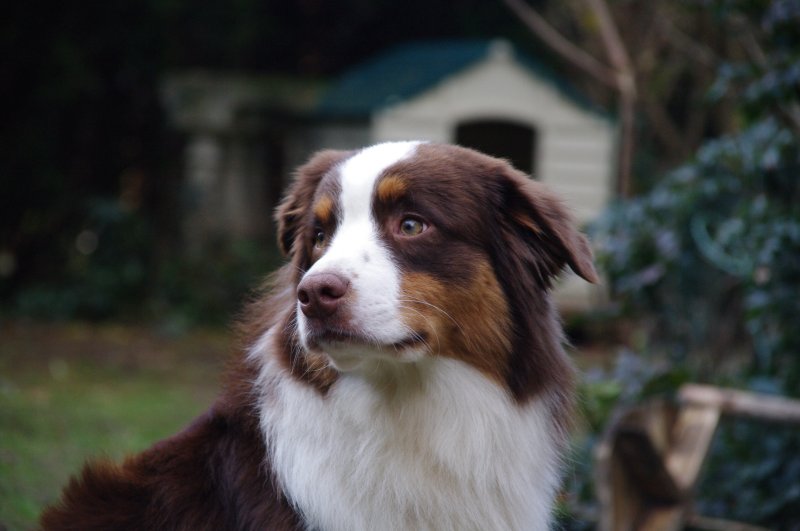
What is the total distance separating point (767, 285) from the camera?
4.98 m

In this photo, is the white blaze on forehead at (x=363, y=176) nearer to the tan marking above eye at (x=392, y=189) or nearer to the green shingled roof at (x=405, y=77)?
the tan marking above eye at (x=392, y=189)

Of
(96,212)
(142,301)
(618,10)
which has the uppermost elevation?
(618,10)

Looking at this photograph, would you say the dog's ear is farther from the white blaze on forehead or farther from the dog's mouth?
the dog's mouth

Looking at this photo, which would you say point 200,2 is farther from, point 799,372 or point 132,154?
point 799,372

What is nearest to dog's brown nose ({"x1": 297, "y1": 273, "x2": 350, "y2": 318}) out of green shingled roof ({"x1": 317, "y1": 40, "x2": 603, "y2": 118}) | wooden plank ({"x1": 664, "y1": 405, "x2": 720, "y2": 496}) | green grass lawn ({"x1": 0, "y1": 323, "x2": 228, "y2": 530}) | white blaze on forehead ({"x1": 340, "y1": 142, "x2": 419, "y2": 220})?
white blaze on forehead ({"x1": 340, "y1": 142, "x2": 419, "y2": 220})

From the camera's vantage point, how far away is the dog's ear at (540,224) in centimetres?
320

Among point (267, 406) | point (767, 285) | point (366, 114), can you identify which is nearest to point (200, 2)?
point (366, 114)

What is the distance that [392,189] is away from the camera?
3.08 m

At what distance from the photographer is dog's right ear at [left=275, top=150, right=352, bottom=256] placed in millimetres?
3424

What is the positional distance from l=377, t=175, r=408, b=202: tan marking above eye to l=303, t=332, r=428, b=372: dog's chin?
0.42m

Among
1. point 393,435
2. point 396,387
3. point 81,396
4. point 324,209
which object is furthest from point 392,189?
point 81,396

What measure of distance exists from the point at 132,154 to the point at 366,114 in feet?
11.1

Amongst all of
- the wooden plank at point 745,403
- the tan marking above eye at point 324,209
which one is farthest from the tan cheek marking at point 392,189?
the wooden plank at point 745,403

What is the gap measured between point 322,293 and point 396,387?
454mm
